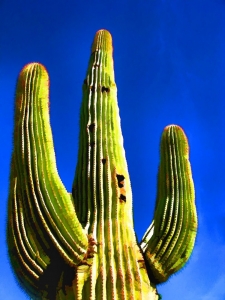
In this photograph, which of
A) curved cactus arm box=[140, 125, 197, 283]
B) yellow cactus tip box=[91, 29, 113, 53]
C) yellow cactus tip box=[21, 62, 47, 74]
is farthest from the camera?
yellow cactus tip box=[91, 29, 113, 53]

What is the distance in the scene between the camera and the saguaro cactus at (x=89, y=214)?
139 inches

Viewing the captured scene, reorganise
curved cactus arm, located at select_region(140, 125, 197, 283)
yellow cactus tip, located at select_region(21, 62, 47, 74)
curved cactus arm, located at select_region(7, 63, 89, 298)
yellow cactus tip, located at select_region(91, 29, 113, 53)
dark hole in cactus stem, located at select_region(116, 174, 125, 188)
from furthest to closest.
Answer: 1. yellow cactus tip, located at select_region(91, 29, 113, 53)
2. yellow cactus tip, located at select_region(21, 62, 47, 74)
3. dark hole in cactus stem, located at select_region(116, 174, 125, 188)
4. curved cactus arm, located at select_region(140, 125, 197, 283)
5. curved cactus arm, located at select_region(7, 63, 89, 298)

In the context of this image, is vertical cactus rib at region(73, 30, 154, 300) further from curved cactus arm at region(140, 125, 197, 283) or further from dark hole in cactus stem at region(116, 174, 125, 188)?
curved cactus arm at region(140, 125, 197, 283)

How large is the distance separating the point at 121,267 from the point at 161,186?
126cm

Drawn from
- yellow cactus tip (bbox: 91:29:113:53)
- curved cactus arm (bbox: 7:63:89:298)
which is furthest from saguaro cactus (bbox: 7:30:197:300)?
yellow cactus tip (bbox: 91:29:113:53)

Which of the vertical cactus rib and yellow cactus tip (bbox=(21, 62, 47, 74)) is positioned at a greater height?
yellow cactus tip (bbox=(21, 62, 47, 74))

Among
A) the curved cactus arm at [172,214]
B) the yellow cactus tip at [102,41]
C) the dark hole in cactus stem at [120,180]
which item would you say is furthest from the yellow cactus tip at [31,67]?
the curved cactus arm at [172,214]

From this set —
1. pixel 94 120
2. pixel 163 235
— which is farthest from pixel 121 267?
pixel 94 120

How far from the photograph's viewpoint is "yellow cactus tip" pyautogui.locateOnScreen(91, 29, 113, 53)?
568cm

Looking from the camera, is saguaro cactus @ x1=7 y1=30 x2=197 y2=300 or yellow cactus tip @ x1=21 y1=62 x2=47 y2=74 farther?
yellow cactus tip @ x1=21 y1=62 x2=47 y2=74

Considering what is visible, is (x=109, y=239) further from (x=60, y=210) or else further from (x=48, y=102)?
(x=48, y=102)

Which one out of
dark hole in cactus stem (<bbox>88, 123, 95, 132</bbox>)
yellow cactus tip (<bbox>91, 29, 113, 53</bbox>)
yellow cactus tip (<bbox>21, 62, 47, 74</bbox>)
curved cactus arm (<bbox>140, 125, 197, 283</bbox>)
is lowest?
curved cactus arm (<bbox>140, 125, 197, 283</bbox>)

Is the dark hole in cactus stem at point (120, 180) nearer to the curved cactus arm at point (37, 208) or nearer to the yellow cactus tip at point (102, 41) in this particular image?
the curved cactus arm at point (37, 208)

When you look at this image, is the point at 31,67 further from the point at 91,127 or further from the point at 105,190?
the point at 105,190
